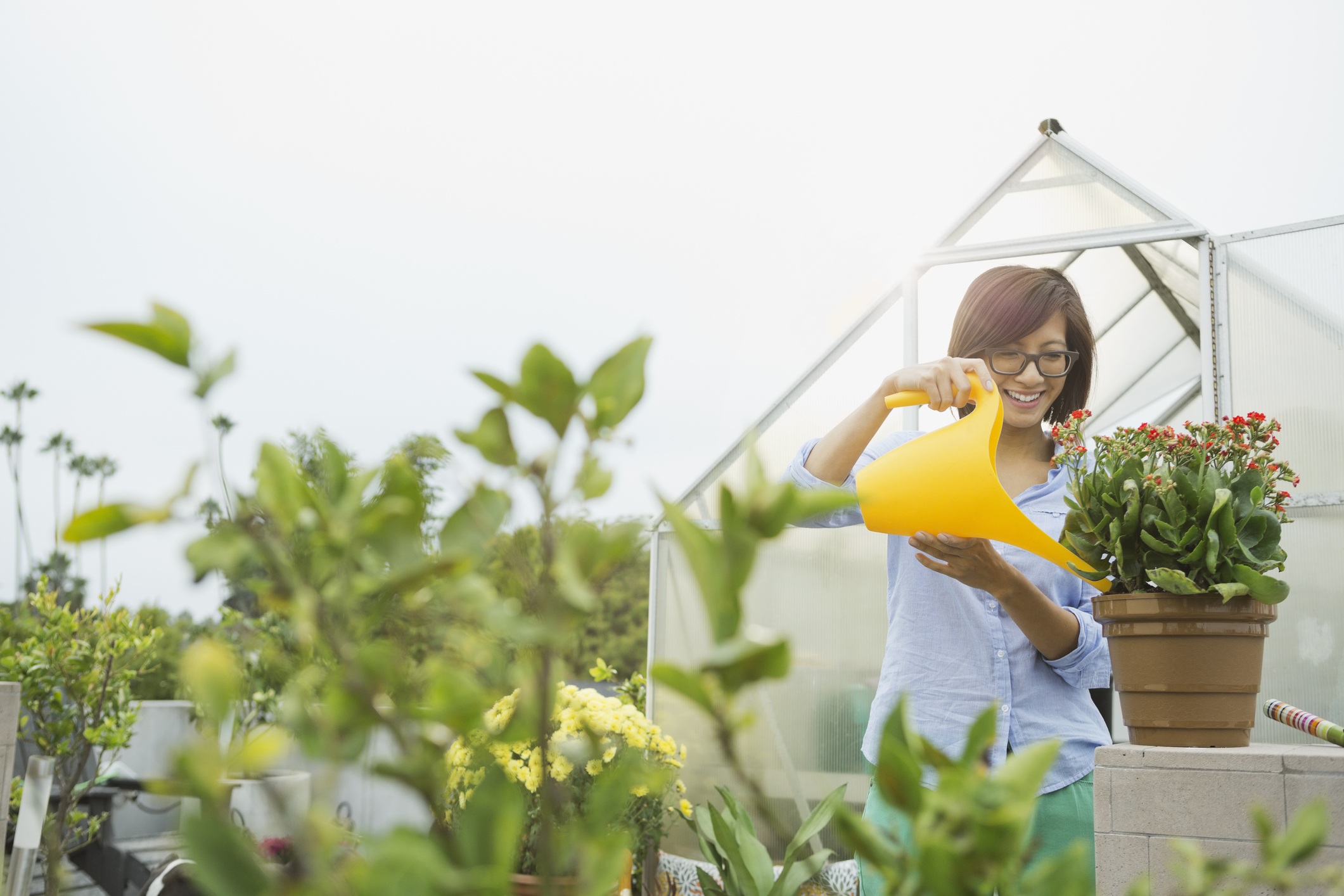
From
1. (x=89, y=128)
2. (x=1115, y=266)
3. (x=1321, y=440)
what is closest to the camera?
(x=1321, y=440)

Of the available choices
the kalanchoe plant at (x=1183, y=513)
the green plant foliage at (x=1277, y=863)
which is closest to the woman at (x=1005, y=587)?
the kalanchoe plant at (x=1183, y=513)

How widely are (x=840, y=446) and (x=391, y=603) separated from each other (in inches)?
41.5

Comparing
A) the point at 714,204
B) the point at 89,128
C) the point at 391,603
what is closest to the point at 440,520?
the point at 391,603

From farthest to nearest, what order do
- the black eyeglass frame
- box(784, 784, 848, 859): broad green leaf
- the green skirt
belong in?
the black eyeglass frame, the green skirt, box(784, 784, 848, 859): broad green leaf

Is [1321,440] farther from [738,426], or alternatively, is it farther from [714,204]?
[714,204]

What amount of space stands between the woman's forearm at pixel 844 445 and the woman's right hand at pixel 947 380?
136mm

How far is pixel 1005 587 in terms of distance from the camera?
1.08 metres

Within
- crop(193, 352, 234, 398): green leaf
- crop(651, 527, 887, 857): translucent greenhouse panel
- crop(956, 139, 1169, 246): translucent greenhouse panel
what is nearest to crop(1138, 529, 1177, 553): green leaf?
crop(193, 352, 234, 398): green leaf

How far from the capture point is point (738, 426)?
3.89m

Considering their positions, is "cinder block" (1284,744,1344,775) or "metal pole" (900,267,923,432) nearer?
"cinder block" (1284,744,1344,775)

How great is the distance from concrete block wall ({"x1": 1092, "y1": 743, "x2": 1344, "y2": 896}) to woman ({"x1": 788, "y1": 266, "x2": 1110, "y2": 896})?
0.72 feet

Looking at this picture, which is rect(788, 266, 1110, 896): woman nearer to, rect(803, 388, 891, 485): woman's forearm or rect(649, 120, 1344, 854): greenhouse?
rect(803, 388, 891, 485): woman's forearm

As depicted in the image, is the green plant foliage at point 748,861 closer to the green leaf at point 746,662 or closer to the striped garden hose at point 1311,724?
the green leaf at point 746,662

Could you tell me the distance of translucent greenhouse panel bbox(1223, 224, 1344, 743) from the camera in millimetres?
2633
